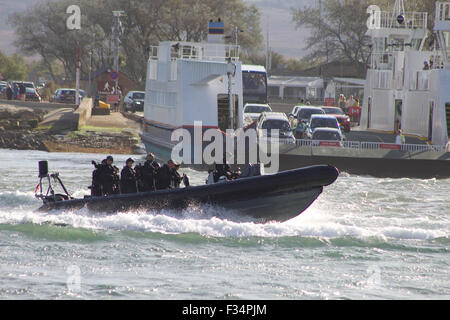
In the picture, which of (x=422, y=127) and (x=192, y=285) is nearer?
(x=192, y=285)

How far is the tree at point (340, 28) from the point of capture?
266 ft

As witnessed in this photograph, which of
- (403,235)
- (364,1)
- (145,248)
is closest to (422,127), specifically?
(403,235)

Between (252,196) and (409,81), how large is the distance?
21.6 meters

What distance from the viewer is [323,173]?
15.1m

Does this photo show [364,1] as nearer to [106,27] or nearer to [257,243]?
[106,27]

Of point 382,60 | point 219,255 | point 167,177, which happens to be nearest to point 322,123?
point 382,60

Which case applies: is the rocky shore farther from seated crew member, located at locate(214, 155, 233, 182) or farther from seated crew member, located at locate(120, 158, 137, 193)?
seated crew member, located at locate(214, 155, 233, 182)

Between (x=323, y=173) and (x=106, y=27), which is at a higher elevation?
(x=106, y=27)

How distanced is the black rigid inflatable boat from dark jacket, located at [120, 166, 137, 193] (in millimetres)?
474

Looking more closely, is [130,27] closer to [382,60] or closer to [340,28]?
[340,28]

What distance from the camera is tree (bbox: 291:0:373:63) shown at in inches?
3194

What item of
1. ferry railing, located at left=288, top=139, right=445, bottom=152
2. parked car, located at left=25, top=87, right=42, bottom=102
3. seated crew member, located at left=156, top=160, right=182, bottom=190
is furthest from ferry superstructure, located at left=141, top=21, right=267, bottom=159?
parked car, located at left=25, top=87, right=42, bottom=102

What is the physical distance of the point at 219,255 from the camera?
1400 cm

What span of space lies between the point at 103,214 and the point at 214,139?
11.2m
